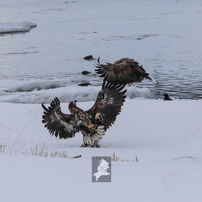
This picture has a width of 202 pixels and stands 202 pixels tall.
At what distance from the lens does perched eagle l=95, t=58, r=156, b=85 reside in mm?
8133

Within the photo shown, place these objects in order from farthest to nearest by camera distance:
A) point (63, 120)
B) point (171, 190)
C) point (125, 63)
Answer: point (125, 63), point (63, 120), point (171, 190)

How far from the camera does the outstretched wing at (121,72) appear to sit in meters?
8.13

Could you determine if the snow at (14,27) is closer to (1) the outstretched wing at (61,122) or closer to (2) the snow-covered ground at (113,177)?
(2) the snow-covered ground at (113,177)

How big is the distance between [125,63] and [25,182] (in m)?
5.47

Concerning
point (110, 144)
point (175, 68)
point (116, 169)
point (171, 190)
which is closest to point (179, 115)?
point (110, 144)

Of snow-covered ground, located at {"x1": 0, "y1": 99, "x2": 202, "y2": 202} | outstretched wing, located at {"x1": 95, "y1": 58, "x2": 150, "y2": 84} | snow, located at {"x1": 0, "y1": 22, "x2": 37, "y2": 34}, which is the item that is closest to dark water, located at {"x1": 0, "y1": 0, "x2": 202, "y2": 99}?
snow, located at {"x1": 0, "y1": 22, "x2": 37, "y2": 34}

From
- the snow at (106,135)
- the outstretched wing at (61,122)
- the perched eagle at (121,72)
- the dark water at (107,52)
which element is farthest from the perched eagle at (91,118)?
the dark water at (107,52)

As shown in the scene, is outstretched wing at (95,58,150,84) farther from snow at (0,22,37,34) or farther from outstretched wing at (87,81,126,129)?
snow at (0,22,37,34)

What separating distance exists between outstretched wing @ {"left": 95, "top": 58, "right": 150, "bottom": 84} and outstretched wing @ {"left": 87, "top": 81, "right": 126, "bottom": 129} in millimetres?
512

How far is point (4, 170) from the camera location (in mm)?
3562

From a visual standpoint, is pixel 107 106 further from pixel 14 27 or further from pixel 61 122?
pixel 14 27

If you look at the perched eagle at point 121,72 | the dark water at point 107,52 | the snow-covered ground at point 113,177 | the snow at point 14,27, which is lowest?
the snow-covered ground at point 113,177

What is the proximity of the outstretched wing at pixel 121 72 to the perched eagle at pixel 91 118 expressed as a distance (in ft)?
1.58

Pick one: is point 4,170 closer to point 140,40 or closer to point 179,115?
point 179,115
